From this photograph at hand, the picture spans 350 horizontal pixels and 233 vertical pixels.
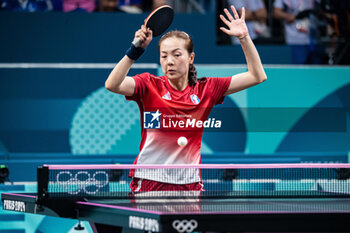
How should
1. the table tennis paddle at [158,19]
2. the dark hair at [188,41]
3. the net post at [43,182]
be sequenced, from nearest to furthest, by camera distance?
the net post at [43,182]
the table tennis paddle at [158,19]
the dark hair at [188,41]

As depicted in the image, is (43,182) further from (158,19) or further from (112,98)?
(112,98)

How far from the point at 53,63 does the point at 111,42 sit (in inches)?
28.2

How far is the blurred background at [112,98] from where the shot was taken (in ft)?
20.2

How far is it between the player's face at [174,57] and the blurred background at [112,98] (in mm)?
2772

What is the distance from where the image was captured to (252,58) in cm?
336

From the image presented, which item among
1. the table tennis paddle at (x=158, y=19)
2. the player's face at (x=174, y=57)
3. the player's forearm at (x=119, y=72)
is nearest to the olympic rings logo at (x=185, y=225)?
the player's forearm at (x=119, y=72)

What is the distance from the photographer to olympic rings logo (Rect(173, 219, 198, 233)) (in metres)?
2.39

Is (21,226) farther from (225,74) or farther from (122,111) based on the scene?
(225,74)

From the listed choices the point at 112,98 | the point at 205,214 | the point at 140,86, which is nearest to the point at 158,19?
the point at 140,86

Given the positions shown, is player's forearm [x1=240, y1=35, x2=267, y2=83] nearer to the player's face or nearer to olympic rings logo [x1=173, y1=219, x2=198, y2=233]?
the player's face

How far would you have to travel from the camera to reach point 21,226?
17.1 ft

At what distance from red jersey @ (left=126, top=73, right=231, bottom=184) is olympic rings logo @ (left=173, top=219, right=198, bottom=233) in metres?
0.83

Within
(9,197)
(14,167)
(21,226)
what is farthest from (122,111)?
(9,197)

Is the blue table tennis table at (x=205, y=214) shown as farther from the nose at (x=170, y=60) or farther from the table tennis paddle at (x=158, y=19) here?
the table tennis paddle at (x=158, y=19)
